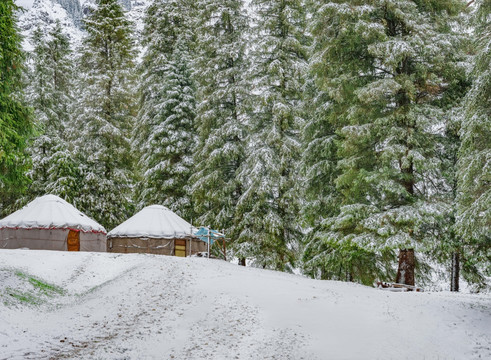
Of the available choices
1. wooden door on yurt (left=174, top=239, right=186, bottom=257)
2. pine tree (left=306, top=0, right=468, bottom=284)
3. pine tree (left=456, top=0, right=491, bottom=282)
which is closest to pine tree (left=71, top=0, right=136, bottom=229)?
wooden door on yurt (left=174, top=239, right=186, bottom=257)

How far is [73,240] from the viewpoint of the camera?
75.6ft

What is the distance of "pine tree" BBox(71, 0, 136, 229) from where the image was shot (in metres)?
26.9

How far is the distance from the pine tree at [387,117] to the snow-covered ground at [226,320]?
2075 mm

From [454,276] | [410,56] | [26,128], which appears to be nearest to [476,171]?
[410,56]

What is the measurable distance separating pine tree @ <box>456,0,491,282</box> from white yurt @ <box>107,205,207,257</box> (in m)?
15.6

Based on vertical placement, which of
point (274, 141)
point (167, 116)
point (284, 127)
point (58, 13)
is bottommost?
point (274, 141)

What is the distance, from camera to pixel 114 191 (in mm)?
27188

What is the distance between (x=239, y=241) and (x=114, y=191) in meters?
11.8

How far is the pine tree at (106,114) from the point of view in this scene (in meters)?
26.9

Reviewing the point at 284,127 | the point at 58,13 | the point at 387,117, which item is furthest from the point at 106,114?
the point at 58,13

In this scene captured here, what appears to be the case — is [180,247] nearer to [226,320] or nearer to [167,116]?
[167,116]

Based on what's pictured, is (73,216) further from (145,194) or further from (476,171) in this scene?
(476,171)

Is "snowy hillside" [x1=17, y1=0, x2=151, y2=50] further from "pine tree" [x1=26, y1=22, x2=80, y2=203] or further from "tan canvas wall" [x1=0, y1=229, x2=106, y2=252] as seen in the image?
"tan canvas wall" [x1=0, y1=229, x2=106, y2=252]

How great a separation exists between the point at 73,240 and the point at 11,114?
14.1 meters
